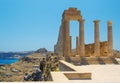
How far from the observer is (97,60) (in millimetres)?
30156

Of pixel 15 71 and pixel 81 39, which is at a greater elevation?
pixel 81 39

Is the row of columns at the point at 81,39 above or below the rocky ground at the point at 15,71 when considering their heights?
above

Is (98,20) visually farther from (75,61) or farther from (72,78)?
(72,78)

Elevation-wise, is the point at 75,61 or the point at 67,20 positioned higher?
the point at 67,20

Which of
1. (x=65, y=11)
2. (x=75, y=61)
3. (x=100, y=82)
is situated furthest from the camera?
(x=65, y=11)

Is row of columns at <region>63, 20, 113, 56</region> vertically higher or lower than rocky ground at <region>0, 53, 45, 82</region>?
higher

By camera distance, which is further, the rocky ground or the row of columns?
the rocky ground

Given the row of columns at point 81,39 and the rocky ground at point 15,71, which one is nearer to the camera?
the row of columns at point 81,39

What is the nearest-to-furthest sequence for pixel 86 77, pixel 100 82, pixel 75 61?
pixel 100 82 → pixel 86 77 → pixel 75 61

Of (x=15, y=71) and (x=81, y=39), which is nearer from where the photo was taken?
(x=81, y=39)

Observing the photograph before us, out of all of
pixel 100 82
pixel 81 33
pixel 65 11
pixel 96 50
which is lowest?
pixel 100 82

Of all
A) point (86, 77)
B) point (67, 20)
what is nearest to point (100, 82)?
point (86, 77)

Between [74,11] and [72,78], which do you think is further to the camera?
[74,11]

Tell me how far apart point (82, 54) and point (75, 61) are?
170 inches
